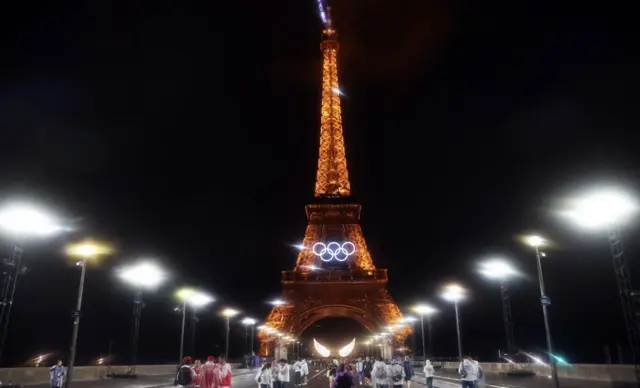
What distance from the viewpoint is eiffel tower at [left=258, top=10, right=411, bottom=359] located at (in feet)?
234

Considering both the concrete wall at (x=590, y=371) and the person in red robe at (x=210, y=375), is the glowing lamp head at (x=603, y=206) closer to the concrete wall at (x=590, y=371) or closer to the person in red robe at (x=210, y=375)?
the concrete wall at (x=590, y=371)

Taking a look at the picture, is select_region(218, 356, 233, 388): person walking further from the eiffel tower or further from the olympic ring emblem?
the olympic ring emblem

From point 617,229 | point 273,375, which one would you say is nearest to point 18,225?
point 273,375

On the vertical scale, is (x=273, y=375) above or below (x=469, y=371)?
below

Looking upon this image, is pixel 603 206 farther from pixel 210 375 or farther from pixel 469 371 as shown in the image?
pixel 210 375

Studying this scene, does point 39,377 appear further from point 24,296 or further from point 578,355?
point 578,355

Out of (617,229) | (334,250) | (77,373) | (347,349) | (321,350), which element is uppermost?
(334,250)

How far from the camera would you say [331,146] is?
8206cm

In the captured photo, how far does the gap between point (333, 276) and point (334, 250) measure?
21.2 ft

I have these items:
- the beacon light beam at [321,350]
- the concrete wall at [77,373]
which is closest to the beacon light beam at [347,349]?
the beacon light beam at [321,350]

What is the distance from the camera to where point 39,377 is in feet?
82.7

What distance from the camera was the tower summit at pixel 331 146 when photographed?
80.8m

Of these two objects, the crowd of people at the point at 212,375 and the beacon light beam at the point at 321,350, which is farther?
the beacon light beam at the point at 321,350

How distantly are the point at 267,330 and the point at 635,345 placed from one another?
52.3 metres
